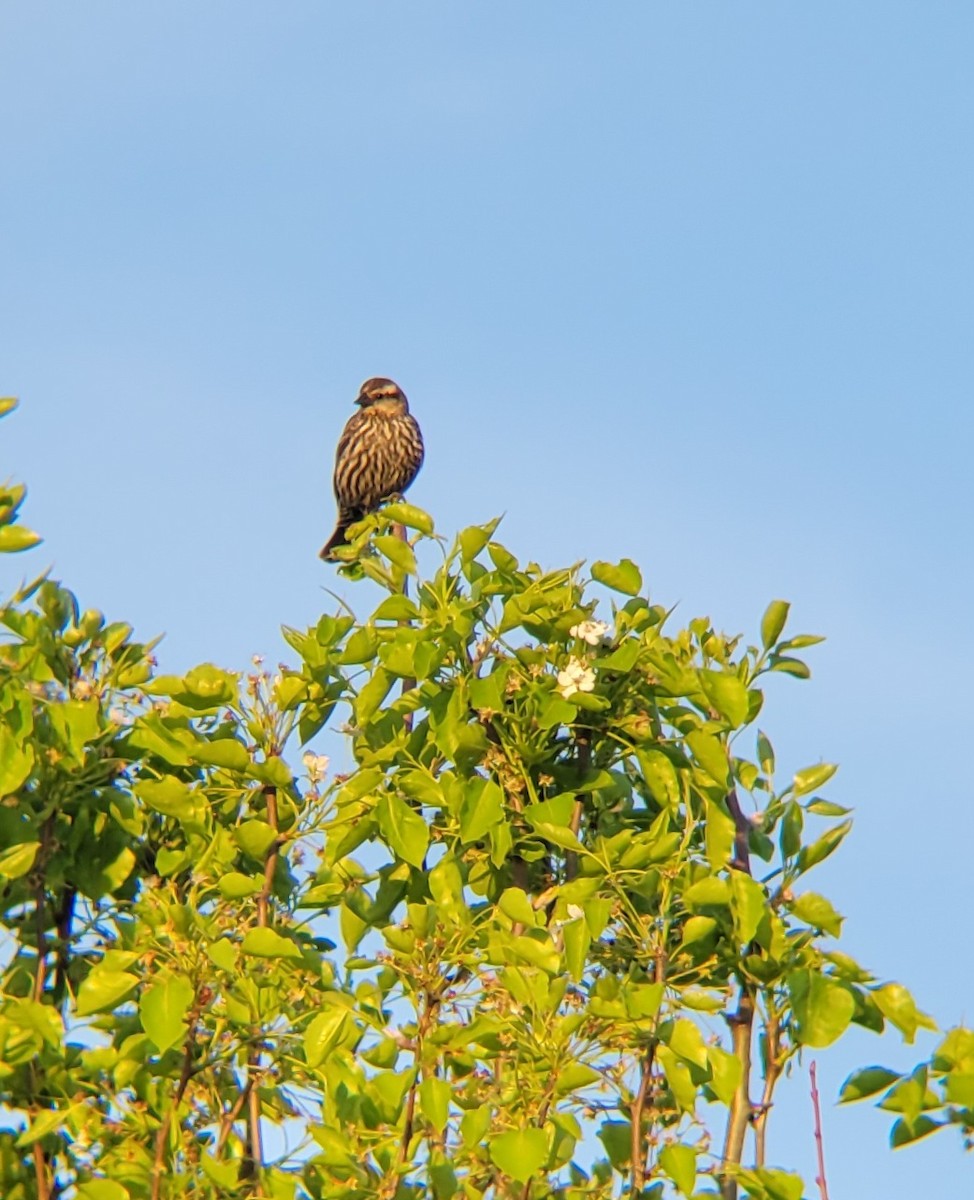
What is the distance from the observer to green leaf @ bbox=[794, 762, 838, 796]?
17.0 feet

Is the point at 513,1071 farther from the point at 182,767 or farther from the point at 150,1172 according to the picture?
the point at 182,767

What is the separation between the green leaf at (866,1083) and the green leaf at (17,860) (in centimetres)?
227

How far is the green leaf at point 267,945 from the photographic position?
4.52m

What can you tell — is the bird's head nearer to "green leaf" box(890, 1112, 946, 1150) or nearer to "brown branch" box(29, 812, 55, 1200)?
"brown branch" box(29, 812, 55, 1200)

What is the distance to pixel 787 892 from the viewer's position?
5.00 metres

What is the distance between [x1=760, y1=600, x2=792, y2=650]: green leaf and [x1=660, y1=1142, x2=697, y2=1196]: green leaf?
5.10 feet

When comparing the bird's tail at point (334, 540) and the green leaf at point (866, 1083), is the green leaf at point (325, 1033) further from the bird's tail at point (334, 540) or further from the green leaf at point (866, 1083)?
the bird's tail at point (334, 540)

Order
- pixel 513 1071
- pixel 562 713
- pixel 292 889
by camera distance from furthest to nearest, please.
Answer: pixel 292 889, pixel 562 713, pixel 513 1071

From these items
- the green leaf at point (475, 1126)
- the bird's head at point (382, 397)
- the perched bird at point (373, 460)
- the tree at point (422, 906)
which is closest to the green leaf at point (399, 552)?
the tree at point (422, 906)

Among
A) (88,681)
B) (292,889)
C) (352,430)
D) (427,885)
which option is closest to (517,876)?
(427,885)

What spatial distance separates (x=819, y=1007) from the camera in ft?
15.4

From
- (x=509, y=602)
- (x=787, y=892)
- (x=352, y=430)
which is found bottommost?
(x=787, y=892)

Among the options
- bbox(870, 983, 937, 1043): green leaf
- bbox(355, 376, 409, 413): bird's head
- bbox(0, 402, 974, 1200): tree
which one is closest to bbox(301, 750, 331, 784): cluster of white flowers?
bbox(0, 402, 974, 1200): tree

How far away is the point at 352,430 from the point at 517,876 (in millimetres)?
12135
